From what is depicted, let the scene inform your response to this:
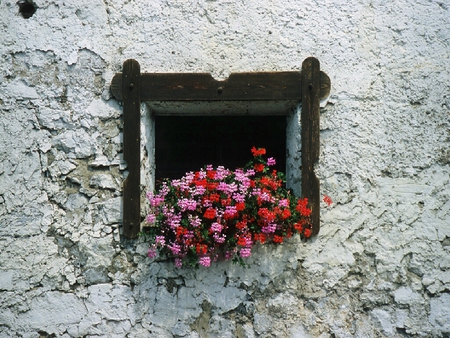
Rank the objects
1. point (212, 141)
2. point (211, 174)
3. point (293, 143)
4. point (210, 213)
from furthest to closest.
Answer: point (212, 141), point (293, 143), point (211, 174), point (210, 213)

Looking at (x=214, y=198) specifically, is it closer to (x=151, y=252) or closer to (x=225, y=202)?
(x=225, y=202)

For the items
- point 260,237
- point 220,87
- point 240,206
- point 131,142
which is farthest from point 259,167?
point 131,142

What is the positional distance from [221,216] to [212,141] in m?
0.86

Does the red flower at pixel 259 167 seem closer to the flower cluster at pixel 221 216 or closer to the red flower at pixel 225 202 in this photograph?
the flower cluster at pixel 221 216

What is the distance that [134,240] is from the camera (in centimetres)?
295

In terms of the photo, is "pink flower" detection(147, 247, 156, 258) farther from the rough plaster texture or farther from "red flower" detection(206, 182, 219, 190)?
"red flower" detection(206, 182, 219, 190)

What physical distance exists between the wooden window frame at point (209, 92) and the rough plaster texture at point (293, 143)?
0.23 feet

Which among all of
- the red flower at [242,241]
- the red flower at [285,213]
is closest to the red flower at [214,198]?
the red flower at [242,241]

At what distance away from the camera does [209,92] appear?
297cm

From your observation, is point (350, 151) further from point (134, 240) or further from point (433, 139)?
point (134, 240)

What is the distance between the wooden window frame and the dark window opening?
Result: 0.45 meters

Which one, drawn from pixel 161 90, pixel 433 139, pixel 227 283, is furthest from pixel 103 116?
pixel 433 139

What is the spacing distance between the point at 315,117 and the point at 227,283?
1.20 m

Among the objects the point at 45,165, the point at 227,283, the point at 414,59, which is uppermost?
the point at 414,59
